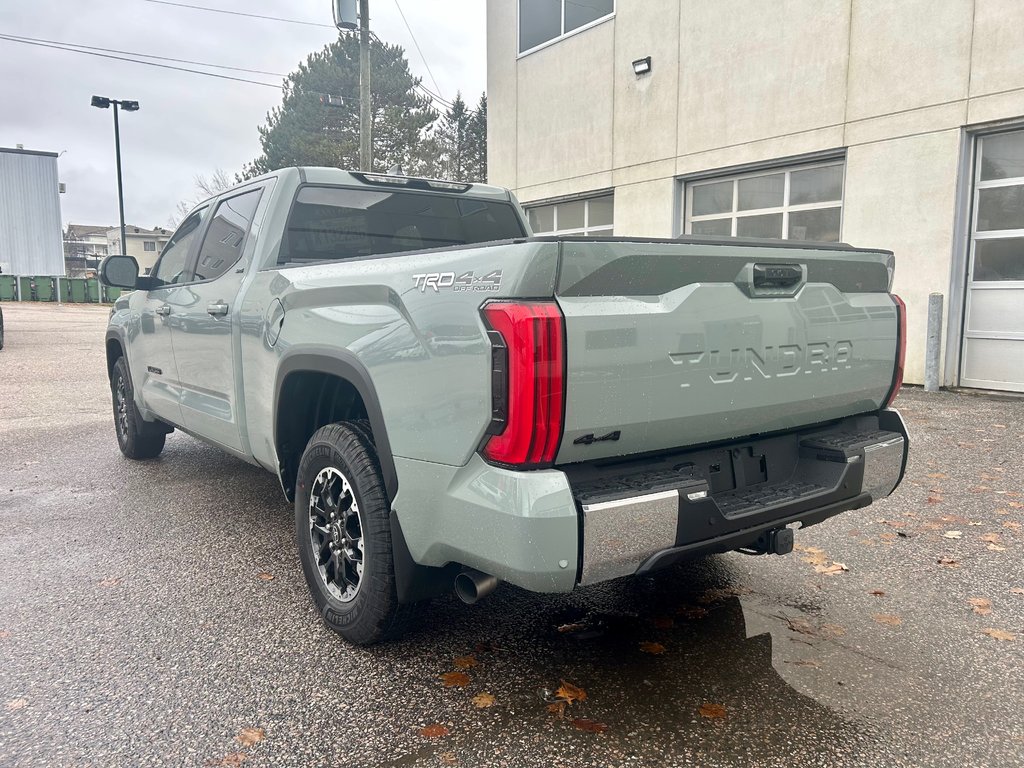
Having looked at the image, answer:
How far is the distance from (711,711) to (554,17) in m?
14.1

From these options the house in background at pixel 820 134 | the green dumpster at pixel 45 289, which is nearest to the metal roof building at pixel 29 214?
the green dumpster at pixel 45 289

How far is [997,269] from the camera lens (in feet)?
29.4

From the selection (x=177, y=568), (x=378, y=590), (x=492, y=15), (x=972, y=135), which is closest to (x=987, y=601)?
(x=378, y=590)

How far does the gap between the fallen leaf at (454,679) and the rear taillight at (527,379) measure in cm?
102

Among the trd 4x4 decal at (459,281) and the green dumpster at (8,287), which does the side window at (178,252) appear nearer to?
the trd 4x4 decal at (459,281)

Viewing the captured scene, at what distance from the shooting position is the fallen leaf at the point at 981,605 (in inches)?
132

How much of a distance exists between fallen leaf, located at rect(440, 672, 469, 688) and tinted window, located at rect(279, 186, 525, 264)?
7.07 ft

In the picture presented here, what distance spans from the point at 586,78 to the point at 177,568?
39.4 feet

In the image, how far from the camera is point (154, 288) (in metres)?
5.22

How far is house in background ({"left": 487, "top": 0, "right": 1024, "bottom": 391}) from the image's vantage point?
29.0ft

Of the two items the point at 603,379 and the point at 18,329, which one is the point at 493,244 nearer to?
the point at 603,379

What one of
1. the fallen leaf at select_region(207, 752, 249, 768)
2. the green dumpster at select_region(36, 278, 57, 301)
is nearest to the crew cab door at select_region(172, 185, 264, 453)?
the fallen leaf at select_region(207, 752, 249, 768)

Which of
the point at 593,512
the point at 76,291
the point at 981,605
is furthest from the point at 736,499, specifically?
the point at 76,291

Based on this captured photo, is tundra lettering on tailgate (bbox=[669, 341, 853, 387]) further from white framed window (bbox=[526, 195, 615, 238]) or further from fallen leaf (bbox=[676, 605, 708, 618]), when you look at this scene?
white framed window (bbox=[526, 195, 615, 238])
